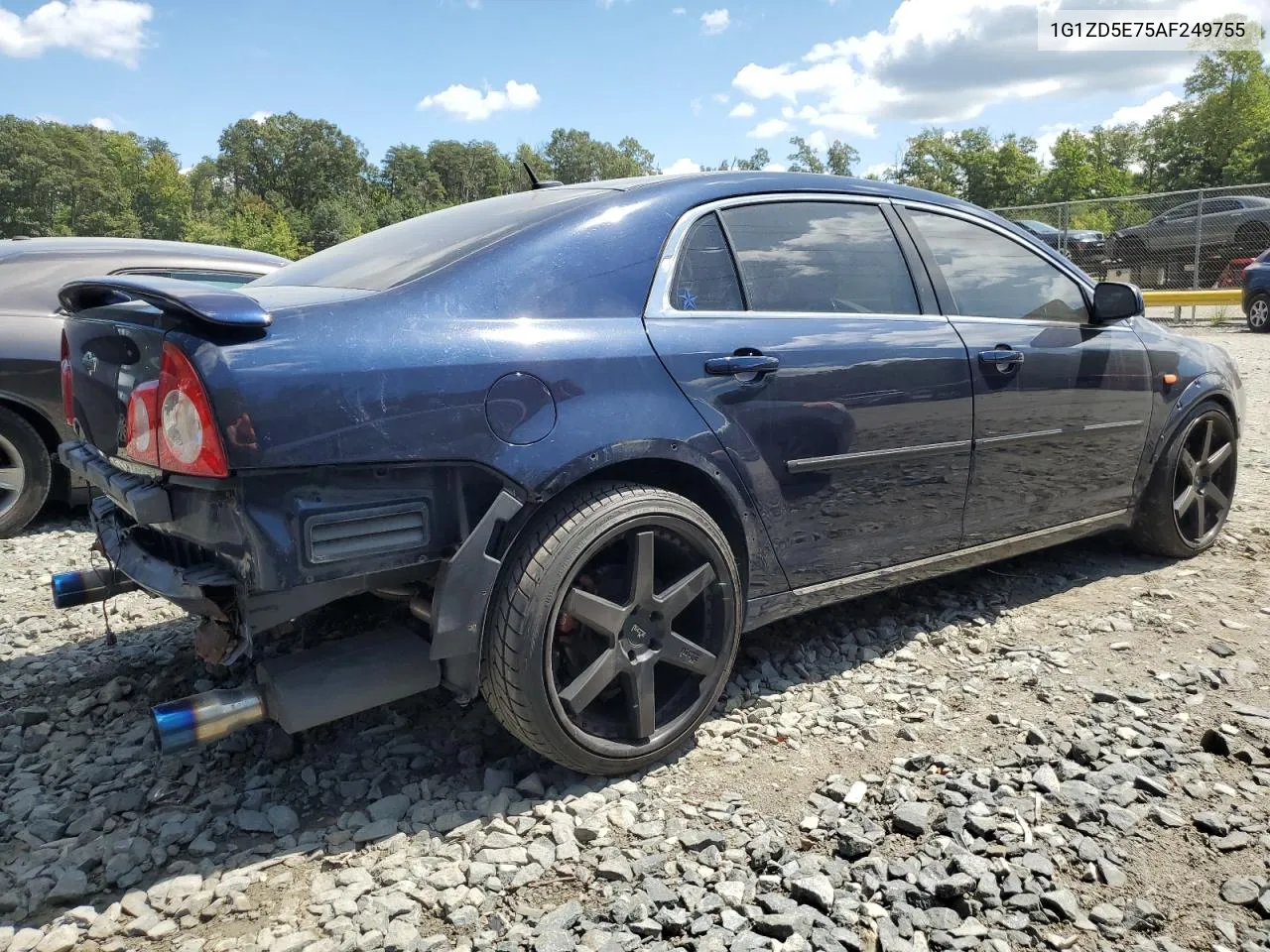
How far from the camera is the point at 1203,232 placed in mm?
19031

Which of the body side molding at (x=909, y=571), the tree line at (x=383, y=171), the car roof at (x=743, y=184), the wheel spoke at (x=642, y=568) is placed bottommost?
the body side molding at (x=909, y=571)

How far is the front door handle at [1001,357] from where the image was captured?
3398mm

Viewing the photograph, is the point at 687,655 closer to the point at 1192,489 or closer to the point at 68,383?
the point at 68,383

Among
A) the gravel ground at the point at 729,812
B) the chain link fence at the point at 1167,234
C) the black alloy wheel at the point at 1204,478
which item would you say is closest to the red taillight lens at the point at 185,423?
the gravel ground at the point at 729,812

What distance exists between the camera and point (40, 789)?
2650 mm

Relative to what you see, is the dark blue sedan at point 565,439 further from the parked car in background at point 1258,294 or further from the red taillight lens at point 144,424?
the parked car in background at point 1258,294

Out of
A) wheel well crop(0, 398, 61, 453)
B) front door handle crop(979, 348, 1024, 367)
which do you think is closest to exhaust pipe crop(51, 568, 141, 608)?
wheel well crop(0, 398, 61, 453)

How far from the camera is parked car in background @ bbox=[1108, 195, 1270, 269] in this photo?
60.7 feet

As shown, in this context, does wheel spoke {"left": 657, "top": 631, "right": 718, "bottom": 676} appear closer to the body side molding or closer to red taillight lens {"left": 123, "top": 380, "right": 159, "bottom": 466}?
the body side molding

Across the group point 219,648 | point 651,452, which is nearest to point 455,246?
point 651,452

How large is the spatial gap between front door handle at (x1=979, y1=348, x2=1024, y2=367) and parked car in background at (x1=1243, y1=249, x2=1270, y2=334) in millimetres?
14142

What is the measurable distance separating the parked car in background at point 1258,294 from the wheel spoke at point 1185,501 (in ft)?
42.3

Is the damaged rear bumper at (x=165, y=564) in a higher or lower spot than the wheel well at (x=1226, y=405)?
higher

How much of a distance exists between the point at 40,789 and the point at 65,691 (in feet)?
2.25
